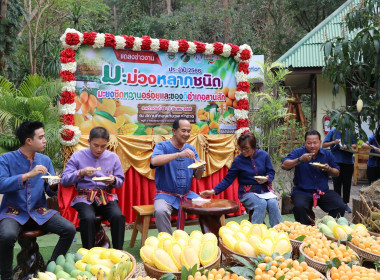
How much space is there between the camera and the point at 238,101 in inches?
231

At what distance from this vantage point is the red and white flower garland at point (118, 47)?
4.92 m

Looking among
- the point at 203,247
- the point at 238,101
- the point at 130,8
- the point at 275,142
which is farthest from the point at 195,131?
the point at 130,8

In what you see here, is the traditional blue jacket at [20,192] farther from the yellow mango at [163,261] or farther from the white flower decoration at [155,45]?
the white flower decoration at [155,45]

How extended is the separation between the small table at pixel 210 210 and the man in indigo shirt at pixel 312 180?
98cm

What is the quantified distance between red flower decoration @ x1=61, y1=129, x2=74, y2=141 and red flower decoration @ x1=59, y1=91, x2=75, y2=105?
37cm

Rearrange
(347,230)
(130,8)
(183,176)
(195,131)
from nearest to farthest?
(347,230)
(183,176)
(195,131)
(130,8)

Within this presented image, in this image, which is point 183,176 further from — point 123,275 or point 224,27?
point 224,27

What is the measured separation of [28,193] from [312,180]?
311cm

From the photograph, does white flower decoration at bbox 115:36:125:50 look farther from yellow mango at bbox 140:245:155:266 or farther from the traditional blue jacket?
yellow mango at bbox 140:245:155:266

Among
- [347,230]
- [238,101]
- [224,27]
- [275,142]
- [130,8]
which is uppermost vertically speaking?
[130,8]

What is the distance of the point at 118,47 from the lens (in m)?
5.23

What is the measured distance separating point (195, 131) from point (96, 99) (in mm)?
1499

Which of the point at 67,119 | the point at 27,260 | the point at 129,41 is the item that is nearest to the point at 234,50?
the point at 129,41

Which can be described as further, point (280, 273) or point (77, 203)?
point (77, 203)
